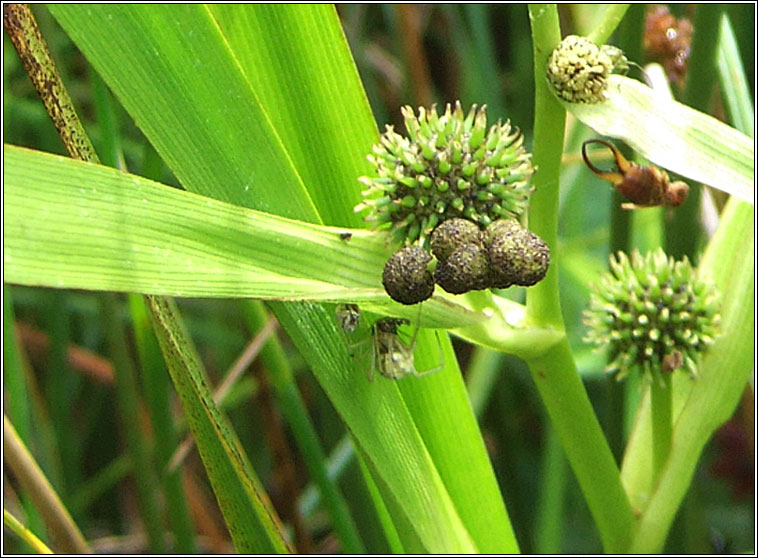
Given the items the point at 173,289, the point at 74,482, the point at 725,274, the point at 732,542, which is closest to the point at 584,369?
the point at 732,542

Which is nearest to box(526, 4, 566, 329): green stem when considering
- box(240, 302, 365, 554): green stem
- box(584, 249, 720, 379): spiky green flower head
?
box(584, 249, 720, 379): spiky green flower head

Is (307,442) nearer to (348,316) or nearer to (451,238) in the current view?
(348,316)

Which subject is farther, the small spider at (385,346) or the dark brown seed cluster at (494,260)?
the small spider at (385,346)

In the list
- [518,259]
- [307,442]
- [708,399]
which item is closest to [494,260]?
[518,259]

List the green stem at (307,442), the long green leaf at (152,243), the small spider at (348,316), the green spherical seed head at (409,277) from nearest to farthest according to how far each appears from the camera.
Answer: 1. the long green leaf at (152,243)
2. the green spherical seed head at (409,277)
3. the small spider at (348,316)
4. the green stem at (307,442)

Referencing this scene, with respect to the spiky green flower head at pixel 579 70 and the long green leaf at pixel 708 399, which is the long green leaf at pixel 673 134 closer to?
the spiky green flower head at pixel 579 70

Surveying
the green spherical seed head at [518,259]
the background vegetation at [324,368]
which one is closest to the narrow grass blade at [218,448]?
the background vegetation at [324,368]

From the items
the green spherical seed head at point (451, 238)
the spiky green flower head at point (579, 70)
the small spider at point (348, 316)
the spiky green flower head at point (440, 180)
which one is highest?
the spiky green flower head at point (579, 70)
